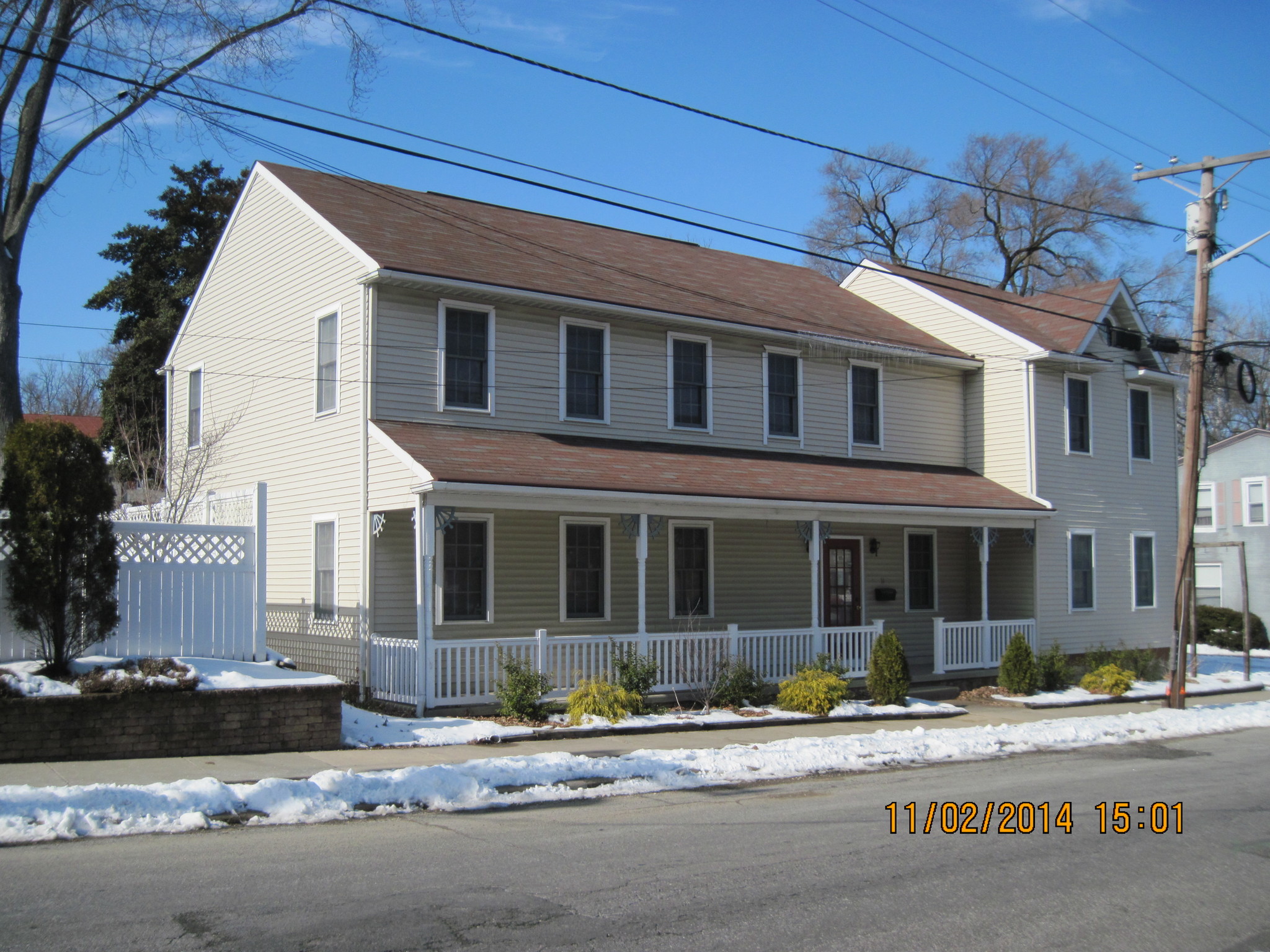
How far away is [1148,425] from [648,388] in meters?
13.4

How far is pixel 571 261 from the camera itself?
20.5m

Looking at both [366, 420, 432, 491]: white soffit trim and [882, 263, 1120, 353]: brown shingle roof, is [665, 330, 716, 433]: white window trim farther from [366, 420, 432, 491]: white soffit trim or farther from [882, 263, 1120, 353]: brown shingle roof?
[882, 263, 1120, 353]: brown shingle roof

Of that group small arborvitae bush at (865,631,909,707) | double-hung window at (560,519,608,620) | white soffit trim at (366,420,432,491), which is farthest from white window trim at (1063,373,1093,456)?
white soffit trim at (366,420,432,491)

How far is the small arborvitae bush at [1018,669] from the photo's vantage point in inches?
801

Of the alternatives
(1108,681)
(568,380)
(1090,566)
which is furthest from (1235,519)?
(568,380)

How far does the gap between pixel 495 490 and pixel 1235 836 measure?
30.4ft

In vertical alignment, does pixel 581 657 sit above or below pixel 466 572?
below

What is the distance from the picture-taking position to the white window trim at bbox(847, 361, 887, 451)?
73.7 ft

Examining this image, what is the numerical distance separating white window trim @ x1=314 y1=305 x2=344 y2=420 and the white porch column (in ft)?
11.8

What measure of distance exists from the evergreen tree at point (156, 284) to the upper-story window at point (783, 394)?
1767cm

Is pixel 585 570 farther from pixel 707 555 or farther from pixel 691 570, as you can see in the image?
pixel 707 555

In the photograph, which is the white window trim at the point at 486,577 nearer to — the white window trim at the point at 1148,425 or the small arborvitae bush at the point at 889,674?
the small arborvitae bush at the point at 889,674

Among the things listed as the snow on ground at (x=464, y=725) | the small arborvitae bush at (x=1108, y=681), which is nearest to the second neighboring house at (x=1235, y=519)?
the small arborvitae bush at (x=1108, y=681)

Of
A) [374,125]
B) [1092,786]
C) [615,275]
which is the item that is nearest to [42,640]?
[374,125]
